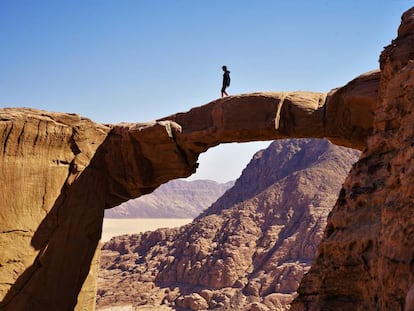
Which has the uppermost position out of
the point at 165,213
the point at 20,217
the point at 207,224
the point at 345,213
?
the point at 345,213

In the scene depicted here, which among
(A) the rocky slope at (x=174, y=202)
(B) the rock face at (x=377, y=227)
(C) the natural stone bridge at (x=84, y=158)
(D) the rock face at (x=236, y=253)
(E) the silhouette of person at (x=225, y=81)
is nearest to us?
(B) the rock face at (x=377, y=227)

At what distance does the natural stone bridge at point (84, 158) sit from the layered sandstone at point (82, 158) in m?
0.02

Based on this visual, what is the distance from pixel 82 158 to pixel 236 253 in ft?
70.5

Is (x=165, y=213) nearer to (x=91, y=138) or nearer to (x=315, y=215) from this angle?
(x=315, y=215)

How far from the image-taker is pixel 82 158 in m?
11.1

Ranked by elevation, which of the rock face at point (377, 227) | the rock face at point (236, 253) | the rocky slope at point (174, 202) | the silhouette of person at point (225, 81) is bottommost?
the rocky slope at point (174, 202)

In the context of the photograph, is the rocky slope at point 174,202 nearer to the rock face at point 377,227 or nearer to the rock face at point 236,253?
the rock face at point 236,253

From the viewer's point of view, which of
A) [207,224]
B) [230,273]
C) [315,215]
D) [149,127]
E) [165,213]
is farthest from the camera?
[165,213]

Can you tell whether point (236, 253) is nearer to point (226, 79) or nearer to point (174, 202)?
point (226, 79)

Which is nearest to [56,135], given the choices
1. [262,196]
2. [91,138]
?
[91,138]

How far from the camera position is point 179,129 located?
10.9 meters

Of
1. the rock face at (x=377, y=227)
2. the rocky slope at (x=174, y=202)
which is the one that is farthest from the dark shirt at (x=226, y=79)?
the rocky slope at (x=174, y=202)

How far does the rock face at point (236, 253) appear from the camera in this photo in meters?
28.0

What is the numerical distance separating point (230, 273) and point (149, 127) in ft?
67.1
